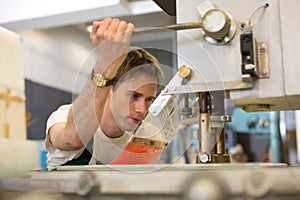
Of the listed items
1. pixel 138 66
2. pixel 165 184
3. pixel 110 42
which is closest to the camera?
pixel 165 184

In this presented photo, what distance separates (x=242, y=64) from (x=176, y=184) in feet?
0.95

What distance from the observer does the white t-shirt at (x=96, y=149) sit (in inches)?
31.1

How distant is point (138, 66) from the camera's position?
0.81 metres

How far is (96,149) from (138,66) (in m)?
0.18

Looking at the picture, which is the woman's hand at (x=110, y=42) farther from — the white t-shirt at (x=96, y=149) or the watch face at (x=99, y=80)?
the white t-shirt at (x=96, y=149)

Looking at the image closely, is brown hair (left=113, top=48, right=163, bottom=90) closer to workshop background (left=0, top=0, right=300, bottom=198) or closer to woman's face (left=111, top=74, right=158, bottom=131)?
woman's face (left=111, top=74, right=158, bottom=131)

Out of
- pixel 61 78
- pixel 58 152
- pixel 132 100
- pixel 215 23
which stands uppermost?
pixel 61 78

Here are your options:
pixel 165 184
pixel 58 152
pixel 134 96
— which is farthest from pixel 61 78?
pixel 165 184

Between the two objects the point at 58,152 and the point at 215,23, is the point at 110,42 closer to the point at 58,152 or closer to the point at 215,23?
the point at 215,23

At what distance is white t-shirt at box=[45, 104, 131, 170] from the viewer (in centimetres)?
79

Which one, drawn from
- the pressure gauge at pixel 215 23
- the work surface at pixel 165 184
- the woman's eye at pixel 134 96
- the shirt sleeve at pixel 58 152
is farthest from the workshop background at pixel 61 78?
the work surface at pixel 165 184

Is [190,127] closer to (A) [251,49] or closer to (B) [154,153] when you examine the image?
(B) [154,153]

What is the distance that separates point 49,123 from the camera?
100cm

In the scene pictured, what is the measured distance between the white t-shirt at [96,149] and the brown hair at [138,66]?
117mm
